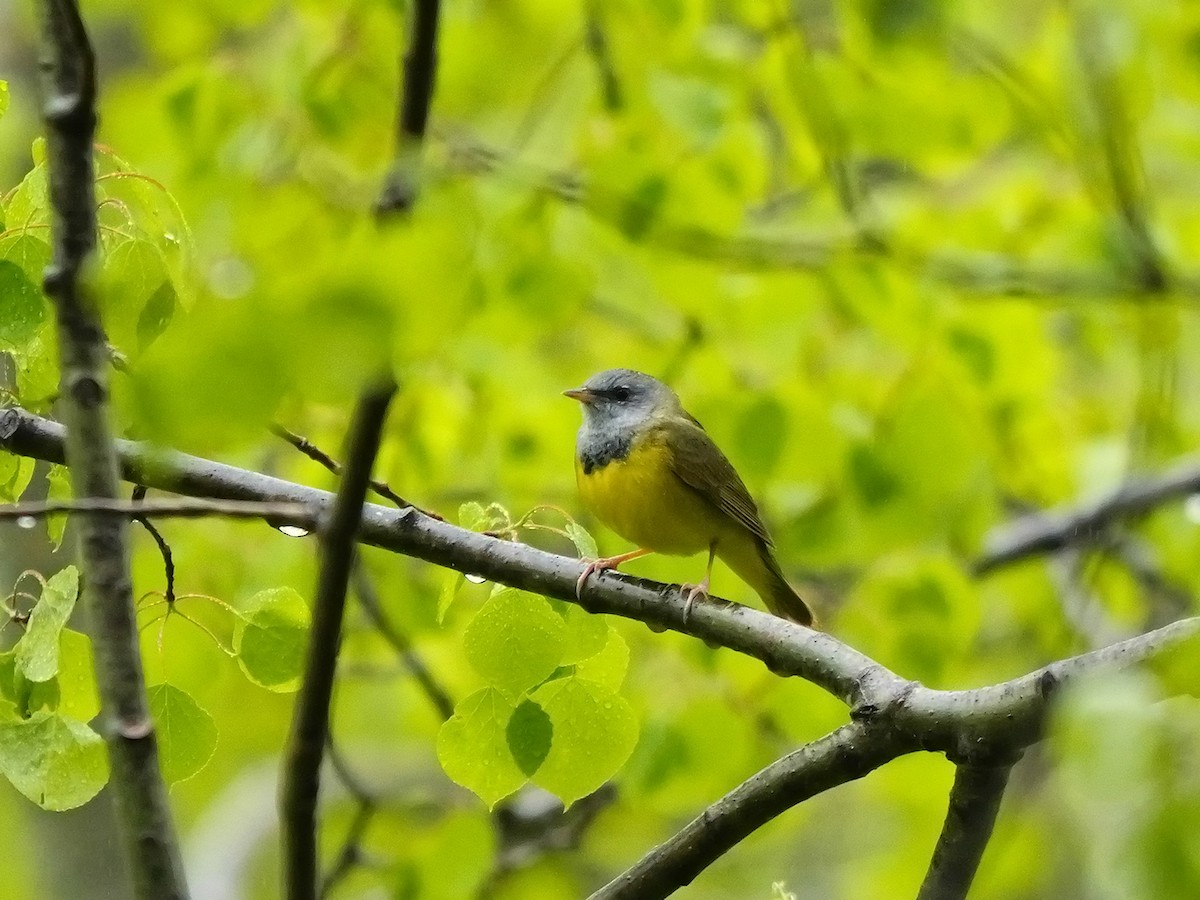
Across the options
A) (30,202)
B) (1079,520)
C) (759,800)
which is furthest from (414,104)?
(1079,520)

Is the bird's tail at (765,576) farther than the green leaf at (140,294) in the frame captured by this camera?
Yes

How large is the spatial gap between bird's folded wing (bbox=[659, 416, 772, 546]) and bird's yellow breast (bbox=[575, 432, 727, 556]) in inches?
1.2

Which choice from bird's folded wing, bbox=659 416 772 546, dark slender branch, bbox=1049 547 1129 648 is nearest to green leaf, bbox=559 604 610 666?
bird's folded wing, bbox=659 416 772 546

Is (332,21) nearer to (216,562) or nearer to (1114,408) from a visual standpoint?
(216,562)

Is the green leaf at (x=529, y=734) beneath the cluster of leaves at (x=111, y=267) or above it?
beneath

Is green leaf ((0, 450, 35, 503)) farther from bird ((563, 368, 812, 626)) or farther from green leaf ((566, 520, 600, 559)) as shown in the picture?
bird ((563, 368, 812, 626))

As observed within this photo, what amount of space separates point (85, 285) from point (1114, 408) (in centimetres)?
725

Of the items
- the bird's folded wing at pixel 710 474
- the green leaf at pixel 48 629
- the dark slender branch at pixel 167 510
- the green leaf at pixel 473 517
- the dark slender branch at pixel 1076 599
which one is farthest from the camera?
the dark slender branch at pixel 1076 599

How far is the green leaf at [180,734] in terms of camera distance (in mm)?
2123

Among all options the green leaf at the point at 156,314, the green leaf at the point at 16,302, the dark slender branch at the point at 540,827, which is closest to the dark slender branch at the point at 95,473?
the green leaf at the point at 156,314

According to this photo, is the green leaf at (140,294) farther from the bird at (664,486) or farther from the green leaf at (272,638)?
the bird at (664,486)

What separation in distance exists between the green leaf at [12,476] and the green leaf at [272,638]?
1.56 feet

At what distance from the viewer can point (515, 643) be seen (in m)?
2.11

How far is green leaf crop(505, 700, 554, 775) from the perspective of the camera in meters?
2.14
